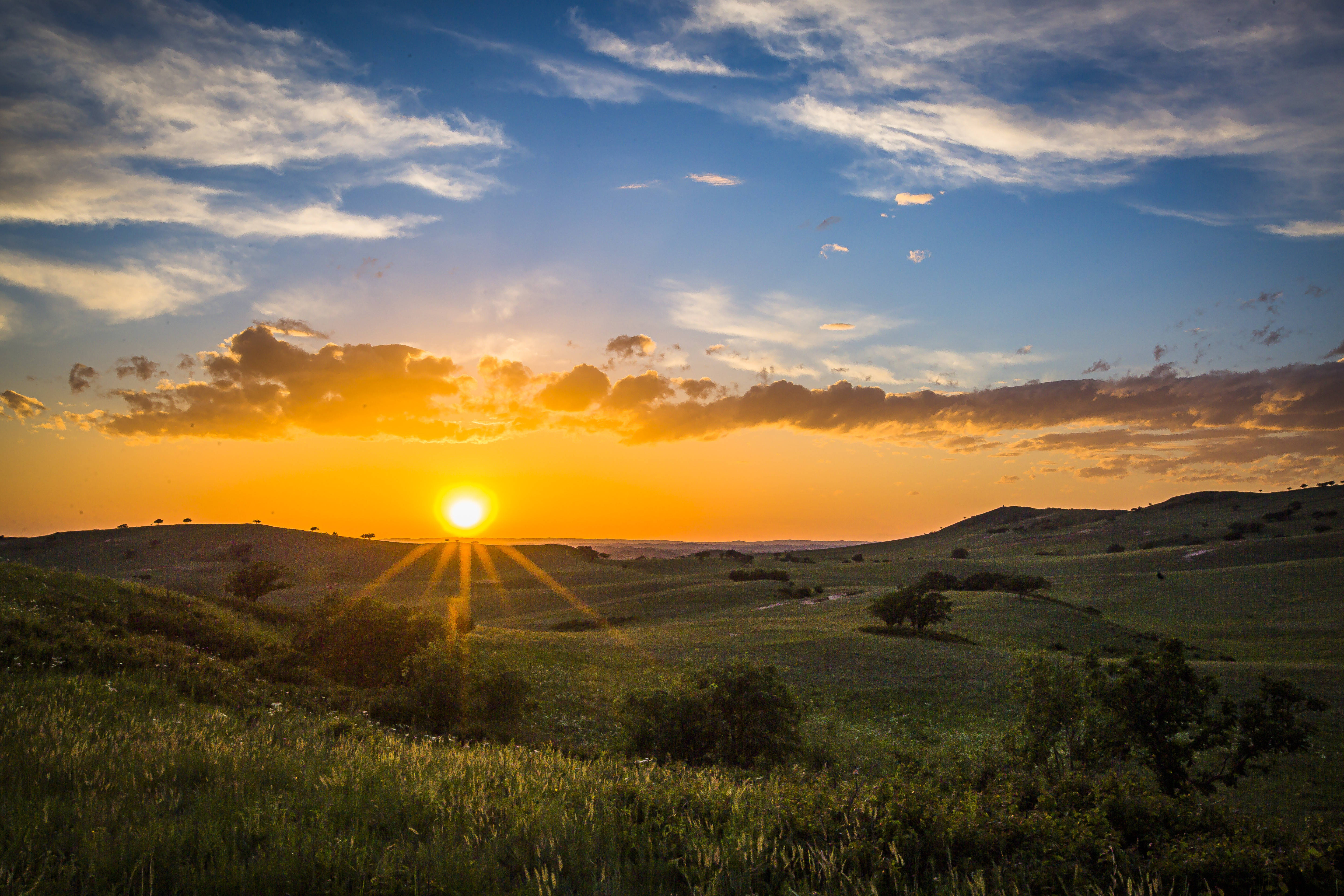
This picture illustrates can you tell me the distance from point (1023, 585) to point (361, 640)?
243ft

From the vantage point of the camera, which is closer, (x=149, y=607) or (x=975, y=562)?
(x=149, y=607)

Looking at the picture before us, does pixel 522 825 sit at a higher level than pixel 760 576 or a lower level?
higher

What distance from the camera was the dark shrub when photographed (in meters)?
26.4

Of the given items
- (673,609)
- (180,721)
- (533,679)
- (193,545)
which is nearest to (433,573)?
(193,545)

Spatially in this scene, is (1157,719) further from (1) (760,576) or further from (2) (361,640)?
(1) (760,576)

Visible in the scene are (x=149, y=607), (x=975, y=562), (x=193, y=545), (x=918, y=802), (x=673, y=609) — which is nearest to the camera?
(x=918, y=802)

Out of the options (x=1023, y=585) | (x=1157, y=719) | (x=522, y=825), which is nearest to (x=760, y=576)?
(x=1023, y=585)

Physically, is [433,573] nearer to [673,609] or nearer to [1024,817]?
[673,609]

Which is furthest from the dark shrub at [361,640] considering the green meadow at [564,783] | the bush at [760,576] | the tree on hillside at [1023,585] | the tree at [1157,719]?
the bush at [760,576]

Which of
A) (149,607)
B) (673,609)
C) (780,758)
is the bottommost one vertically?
(673,609)

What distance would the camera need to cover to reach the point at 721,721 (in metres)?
20.2

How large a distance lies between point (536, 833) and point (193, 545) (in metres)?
157

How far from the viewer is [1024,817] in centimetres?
665

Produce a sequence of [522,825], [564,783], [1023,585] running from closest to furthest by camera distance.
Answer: [522,825] < [564,783] < [1023,585]
